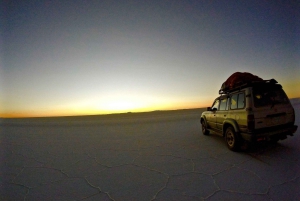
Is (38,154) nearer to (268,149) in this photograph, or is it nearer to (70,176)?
(70,176)

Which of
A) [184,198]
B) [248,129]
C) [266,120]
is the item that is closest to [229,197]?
[184,198]

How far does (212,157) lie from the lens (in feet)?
14.6

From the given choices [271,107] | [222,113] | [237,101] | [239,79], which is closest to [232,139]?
[222,113]

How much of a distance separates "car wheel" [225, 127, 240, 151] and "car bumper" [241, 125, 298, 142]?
0.30 metres

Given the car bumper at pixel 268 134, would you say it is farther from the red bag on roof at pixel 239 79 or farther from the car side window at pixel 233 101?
the red bag on roof at pixel 239 79

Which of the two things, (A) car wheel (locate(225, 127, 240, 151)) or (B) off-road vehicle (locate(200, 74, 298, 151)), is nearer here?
(B) off-road vehicle (locate(200, 74, 298, 151))

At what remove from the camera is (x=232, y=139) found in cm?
490

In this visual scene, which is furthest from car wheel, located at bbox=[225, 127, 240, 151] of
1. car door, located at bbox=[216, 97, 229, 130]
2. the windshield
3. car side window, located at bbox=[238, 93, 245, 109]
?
the windshield

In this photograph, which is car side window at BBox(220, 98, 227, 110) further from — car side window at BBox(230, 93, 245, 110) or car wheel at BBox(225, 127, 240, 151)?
car wheel at BBox(225, 127, 240, 151)

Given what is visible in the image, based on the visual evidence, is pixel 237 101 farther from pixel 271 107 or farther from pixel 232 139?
pixel 232 139

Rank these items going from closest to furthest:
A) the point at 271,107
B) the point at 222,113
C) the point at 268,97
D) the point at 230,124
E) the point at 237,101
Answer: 1. the point at 271,107
2. the point at 268,97
3. the point at 237,101
4. the point at 230,124
5. the point at 222,113

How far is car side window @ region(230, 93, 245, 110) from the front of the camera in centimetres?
457

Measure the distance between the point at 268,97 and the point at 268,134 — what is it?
1084mm

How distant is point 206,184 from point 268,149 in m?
3.31
